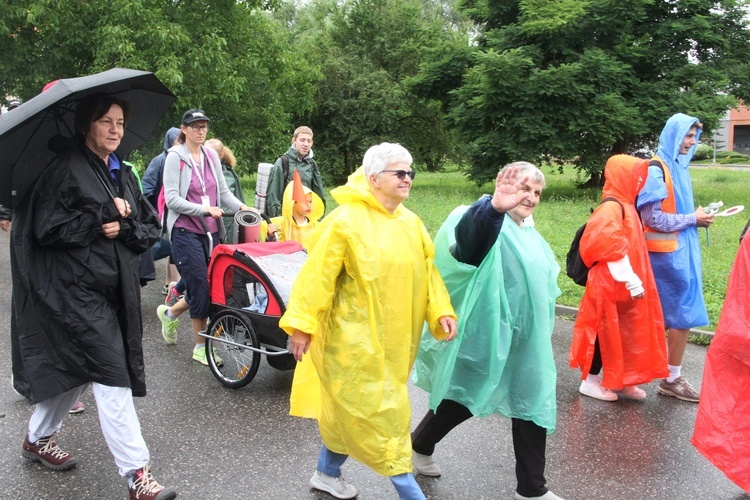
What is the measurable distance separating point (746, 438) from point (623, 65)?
670 inches

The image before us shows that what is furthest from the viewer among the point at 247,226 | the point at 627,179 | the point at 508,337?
the point at 247,226

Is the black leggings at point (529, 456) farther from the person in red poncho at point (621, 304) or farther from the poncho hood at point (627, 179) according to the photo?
the poncho hood at point (627, 179)

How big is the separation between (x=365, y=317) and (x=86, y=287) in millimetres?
1363

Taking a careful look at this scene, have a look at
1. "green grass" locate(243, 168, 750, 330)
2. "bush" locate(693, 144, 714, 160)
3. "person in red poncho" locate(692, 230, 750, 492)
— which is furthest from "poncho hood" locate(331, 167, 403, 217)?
"bush" locate(693, 144, 714, 160)

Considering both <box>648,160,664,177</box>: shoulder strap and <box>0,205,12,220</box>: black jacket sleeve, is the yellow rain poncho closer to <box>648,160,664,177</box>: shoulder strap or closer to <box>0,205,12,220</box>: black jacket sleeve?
<box>0,205,12,220</box>: black jacket sleeve

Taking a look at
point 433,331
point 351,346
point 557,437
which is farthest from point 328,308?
point 557,437

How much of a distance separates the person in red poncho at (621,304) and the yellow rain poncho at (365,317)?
206cm

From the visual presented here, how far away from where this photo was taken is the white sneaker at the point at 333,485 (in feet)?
11.9

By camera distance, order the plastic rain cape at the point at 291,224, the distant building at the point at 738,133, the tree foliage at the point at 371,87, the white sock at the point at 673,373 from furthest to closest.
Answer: the distant building at the point at 738,133
the tree foliage at the point at 371,87
the plastic rain cape at the point at 291,224
the white sock at the point at 673,373

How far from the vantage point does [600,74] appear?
18.5 metres

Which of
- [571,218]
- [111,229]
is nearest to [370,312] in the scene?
[111,229]

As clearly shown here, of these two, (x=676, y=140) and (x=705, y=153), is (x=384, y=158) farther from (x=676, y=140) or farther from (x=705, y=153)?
(x=705, y=153)

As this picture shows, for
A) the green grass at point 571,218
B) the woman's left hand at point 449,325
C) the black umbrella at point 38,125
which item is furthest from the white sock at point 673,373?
the black umbrella at point 38,125

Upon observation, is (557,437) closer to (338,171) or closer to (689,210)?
(689,210)
